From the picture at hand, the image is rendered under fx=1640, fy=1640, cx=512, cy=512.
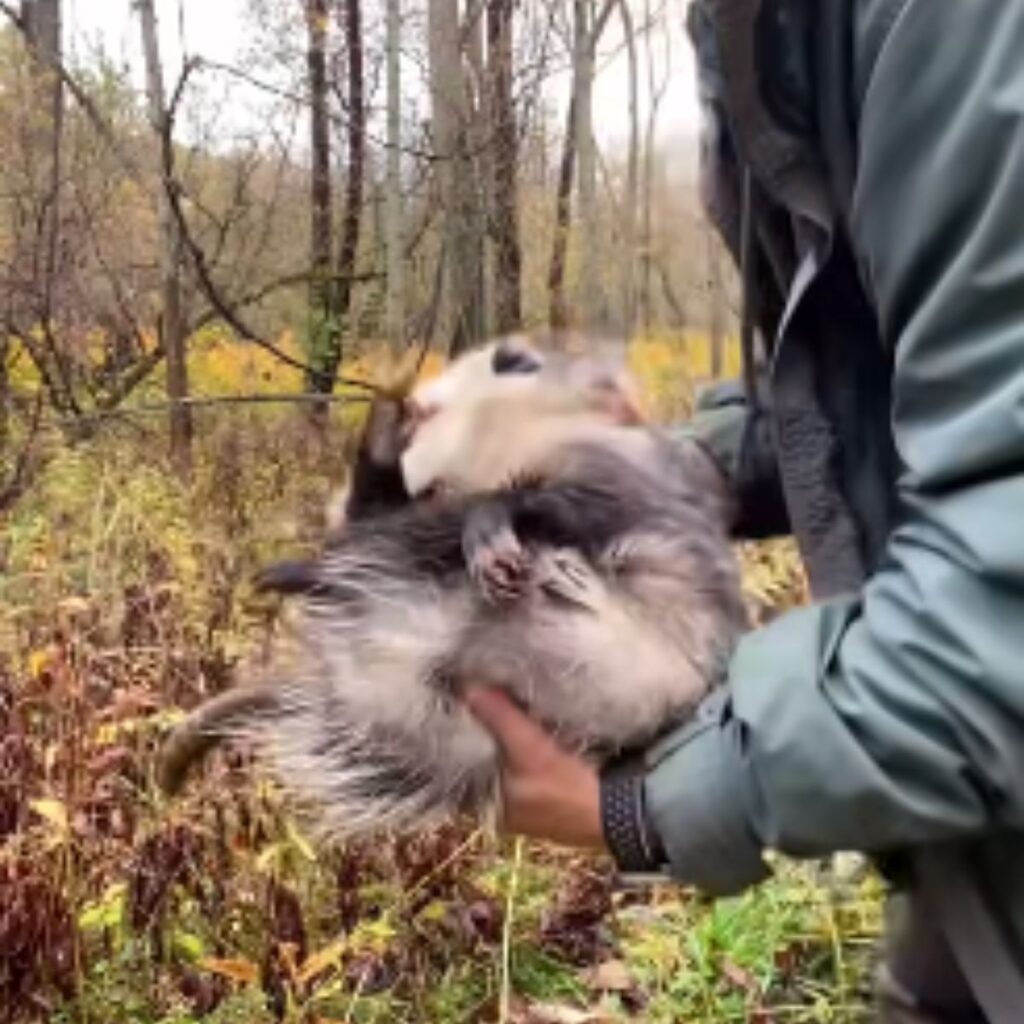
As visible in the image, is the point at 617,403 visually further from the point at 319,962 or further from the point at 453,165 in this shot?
the point at 453,165

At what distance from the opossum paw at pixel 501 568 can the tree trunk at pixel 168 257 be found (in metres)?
5.63

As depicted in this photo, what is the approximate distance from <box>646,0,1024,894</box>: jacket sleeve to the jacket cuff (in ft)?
0.12

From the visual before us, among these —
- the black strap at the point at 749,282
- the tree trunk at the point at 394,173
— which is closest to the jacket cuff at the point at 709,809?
the black strap at the point at 749,282

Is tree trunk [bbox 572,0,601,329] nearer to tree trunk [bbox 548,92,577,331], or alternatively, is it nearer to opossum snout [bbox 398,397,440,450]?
tree trunk [bbox 548,92,577,331]

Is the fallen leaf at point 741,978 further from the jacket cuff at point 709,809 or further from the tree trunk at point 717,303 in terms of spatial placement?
the jacket cuff at point 709,809

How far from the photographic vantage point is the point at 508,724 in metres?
1.47

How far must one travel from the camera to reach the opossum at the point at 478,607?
1516 mm

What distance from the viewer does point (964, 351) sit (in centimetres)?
98

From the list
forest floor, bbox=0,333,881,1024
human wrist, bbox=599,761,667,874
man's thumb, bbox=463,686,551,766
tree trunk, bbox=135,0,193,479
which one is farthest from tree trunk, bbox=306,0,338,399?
human wrist, bbox=599,761,667,874

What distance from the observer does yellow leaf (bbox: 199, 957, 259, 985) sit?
109 inches

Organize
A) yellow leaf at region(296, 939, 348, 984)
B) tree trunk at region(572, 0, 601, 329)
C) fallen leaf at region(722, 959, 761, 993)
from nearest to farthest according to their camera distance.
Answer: yellow leaf at region(296, 939, 348, 984) → fallen leaf at region(722, 959, 761, 993) → tree trunk at region(572, 0, 601, 329)

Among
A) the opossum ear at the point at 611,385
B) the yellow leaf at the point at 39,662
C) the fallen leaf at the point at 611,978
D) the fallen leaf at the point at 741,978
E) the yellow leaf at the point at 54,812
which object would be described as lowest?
the fallen leaf at the point at 611,978

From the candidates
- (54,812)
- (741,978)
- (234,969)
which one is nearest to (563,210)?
(741,978)

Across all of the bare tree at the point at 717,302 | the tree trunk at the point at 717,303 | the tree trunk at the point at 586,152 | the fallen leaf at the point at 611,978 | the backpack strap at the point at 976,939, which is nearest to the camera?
the backpack strap at the point at 976,939
